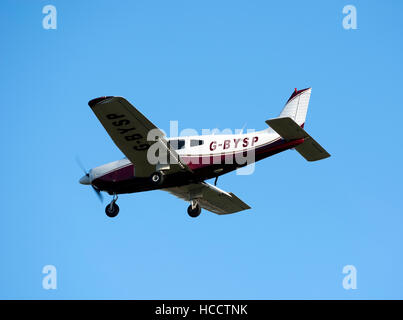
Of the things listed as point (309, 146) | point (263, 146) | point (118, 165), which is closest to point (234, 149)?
point (263, 146)

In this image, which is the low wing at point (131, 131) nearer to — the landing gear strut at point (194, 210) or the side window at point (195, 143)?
the side window at point (195, 143)

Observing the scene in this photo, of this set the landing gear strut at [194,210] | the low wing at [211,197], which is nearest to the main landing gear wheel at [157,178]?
the low wing at [211,197]

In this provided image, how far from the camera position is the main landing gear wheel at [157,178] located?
2355 centimetres

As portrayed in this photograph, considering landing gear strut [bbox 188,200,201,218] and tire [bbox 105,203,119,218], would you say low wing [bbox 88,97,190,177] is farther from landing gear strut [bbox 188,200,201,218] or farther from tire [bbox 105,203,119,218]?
landing gear strut [bbox 188,200,201,218]

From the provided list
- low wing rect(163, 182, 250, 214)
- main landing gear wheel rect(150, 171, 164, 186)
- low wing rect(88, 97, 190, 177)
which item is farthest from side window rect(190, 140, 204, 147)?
low wing rect(163, 182, 250, 214)

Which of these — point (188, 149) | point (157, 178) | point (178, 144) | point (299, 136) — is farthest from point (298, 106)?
point (157, 178)

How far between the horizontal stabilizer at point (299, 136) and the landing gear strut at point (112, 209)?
Answer: 21.0 ft

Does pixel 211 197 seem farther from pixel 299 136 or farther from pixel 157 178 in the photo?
pixel 299 136

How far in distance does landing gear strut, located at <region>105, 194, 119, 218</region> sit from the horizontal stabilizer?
6.39 meters

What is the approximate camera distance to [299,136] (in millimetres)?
22938

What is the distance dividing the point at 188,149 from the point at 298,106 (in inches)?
152

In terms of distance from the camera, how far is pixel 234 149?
2358 cm
